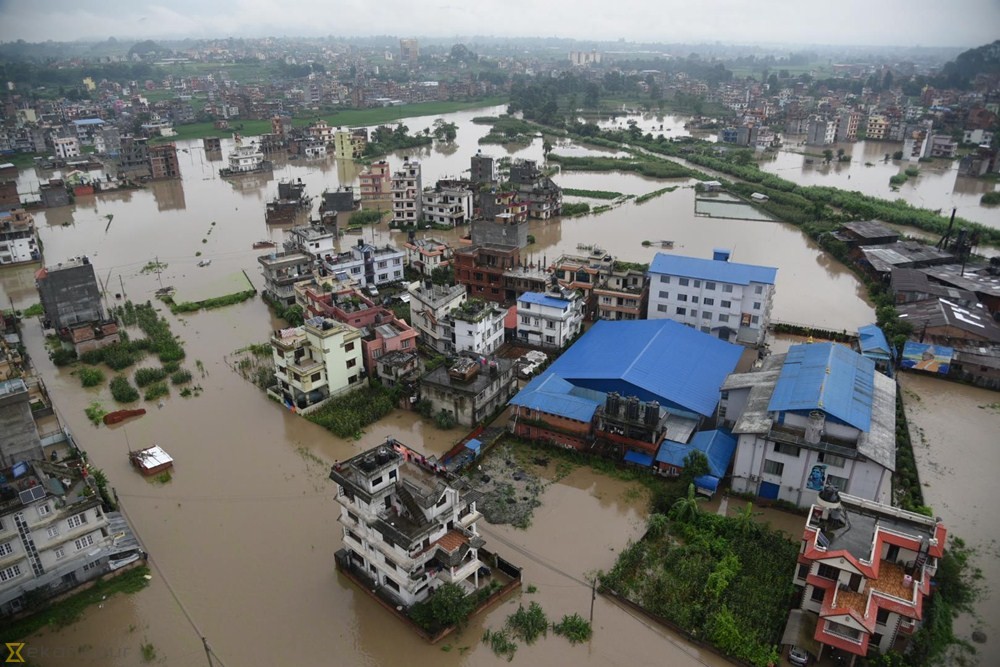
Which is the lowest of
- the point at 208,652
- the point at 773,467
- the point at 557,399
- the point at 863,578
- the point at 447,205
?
the point at 208,652

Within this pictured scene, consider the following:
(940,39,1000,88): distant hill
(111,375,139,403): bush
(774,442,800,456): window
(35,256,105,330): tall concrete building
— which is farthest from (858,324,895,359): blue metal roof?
(940,39,1000,88): distant hill

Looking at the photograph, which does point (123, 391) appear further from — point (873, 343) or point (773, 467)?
point (873, 343)

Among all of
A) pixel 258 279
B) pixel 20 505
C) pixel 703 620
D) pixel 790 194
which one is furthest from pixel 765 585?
pixel 790 194

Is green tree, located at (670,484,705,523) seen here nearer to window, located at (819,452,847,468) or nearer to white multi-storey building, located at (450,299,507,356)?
window, located at (819,452,847,468)

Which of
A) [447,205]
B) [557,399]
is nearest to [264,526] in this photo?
[557,399]

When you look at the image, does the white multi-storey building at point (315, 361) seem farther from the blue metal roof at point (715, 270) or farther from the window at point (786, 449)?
the window at point (786, 449)

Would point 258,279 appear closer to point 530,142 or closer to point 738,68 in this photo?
point 530,142
